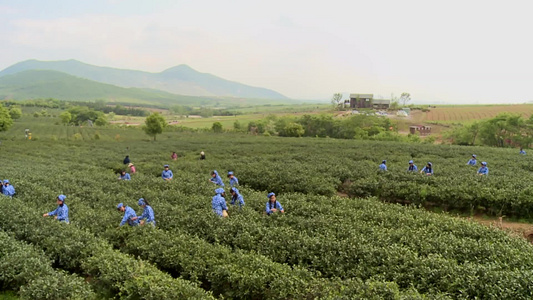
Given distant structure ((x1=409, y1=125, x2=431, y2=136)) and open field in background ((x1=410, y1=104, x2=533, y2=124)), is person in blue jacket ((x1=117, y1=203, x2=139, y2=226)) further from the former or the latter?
open field in background ((x1=410, y1=104, x2=533, y2=124))

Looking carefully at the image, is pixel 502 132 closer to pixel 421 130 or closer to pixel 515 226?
pixel 421 130

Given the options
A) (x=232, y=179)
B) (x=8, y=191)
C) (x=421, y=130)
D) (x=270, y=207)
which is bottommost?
(x=8, y=191)

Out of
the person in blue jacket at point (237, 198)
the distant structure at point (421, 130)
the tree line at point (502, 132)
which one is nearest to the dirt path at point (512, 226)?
the person in blue jacket at point (237, 198)

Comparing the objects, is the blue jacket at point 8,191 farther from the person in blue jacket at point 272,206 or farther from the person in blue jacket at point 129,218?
the person in blue jacket at point 272,206

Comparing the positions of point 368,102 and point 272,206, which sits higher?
point 368,102

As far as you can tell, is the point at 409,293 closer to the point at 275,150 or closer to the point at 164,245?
the point at 164,245

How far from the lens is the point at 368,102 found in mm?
127125

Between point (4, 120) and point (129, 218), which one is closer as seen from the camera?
point (129, 218)

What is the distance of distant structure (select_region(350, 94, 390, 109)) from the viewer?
4968 inches

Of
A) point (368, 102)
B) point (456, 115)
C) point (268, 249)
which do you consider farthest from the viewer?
point (368, 102)

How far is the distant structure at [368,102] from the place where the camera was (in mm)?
126188

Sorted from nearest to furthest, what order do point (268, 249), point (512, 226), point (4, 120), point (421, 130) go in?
point (268, 249)
point (512, 226)
point (4, 120)
point (421, 130)

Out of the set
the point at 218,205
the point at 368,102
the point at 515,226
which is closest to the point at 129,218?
the point at 218,205

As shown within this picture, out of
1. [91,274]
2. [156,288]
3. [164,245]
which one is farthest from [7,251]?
[156,288]
